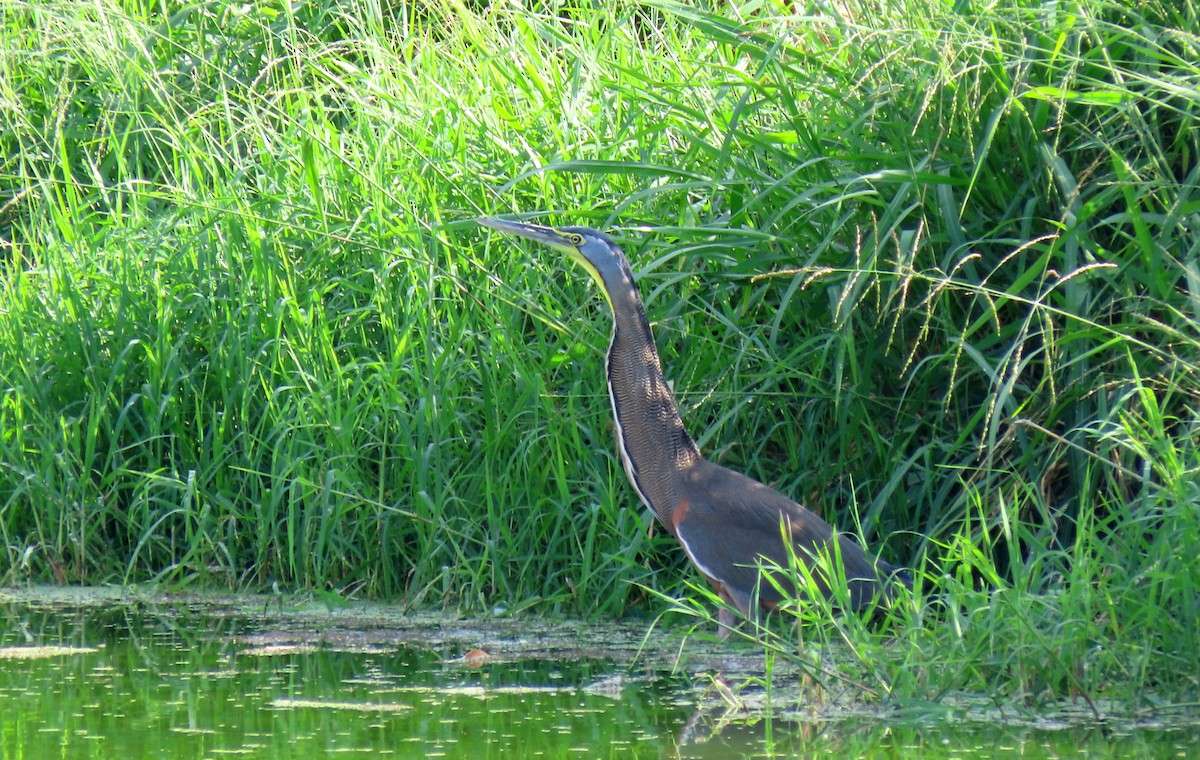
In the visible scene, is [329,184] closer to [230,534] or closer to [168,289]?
[168,289]

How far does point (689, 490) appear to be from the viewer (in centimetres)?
423

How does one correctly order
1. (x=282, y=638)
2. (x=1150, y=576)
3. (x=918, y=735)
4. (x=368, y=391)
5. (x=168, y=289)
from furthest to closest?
(x=168, y=289), (x=368, y=391), (x=282, y=638), (x=1150, y=576), (x=918, y=735)

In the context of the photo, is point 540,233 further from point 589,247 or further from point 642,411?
point 642,411

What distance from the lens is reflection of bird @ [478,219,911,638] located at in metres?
4.06

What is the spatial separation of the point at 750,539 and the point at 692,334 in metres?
0.75

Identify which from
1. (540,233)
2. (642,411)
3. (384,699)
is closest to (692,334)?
(642,411)

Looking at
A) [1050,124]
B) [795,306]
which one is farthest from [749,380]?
[1050,124]

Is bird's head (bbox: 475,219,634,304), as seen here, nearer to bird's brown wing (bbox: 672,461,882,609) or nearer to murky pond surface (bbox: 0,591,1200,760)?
bird's brown wing (bbox: 672,461,882,609)

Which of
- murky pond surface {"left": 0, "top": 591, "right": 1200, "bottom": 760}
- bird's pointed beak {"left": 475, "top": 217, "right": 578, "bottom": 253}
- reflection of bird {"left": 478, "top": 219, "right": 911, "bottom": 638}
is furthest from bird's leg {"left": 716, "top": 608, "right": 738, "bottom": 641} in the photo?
bird's pointed beak {"left": 475, "top": 217, "right": 578, "bottom": 253}

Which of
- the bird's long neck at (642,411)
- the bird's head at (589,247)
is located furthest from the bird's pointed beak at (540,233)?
the bird's long neck at (642,411)

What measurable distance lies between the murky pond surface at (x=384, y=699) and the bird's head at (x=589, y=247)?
37.0 inches

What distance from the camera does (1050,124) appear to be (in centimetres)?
437

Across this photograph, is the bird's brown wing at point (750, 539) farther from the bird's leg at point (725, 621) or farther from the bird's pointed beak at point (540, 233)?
the bird's pointed beak at point (540, 233)

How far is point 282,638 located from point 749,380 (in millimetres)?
1451
